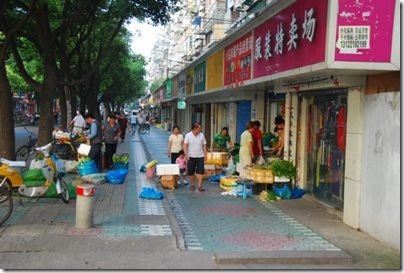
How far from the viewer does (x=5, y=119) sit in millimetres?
12422

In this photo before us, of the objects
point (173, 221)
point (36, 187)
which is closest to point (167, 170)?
point (36, 187)

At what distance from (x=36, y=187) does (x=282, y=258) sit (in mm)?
5124

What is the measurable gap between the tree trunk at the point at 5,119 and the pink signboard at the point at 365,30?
7708 millimetres

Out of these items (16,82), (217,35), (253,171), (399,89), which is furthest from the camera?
(16,82)

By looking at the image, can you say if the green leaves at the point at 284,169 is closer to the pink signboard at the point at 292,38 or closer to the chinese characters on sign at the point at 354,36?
the pink signboard at the point at 292,38

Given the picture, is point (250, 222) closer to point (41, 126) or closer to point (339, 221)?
point (339, 221)

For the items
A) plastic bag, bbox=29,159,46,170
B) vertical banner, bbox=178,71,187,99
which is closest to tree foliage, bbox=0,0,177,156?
plastic bag, bbox=29,159,46,170

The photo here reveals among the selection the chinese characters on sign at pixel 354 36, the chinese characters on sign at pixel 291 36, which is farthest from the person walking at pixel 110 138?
the chinese characters on sign at pixel 354 36

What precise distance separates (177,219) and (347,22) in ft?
13.8

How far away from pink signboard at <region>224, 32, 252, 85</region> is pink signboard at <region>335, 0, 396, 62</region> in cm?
648

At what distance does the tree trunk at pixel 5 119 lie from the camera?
40.4 ft

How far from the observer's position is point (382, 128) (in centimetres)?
800

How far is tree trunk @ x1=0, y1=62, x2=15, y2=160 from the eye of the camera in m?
12.3

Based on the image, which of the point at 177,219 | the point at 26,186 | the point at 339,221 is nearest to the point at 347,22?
the point at 339,221
